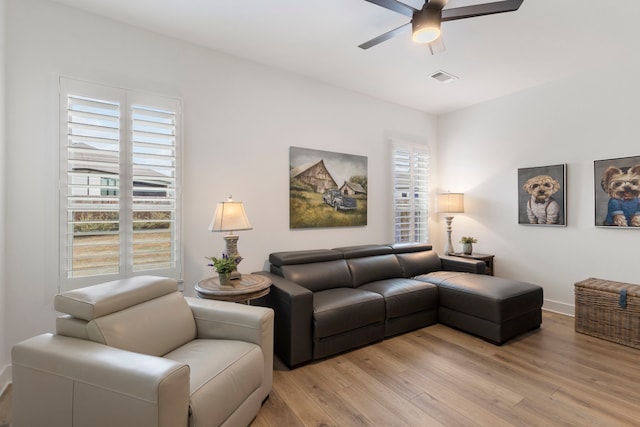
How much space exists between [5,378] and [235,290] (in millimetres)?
1679

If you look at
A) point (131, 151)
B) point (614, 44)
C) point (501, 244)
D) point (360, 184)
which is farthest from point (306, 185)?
point (614, 44)

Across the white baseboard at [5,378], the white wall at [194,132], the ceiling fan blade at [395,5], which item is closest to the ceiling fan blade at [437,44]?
the ceiling fan blade at [395,5]

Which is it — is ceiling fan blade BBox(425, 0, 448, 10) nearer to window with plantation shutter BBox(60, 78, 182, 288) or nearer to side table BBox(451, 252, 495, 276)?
window with plantation shutter BBox(60, 78, 182, 288)

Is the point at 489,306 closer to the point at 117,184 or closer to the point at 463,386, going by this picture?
the point at 463,386

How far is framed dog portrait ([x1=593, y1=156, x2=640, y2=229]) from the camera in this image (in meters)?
3.12

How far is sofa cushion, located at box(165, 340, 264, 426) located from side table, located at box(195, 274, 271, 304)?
1.37ft

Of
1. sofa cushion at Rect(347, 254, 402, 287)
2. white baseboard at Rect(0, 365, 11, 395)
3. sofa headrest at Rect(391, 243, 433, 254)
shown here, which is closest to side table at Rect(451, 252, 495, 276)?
sofa headrest at Rect(391, 243, 433, 254)

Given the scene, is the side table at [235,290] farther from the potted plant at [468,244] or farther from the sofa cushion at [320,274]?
the potted plant at [468,244]

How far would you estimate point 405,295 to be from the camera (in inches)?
120

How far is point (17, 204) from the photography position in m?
2.19

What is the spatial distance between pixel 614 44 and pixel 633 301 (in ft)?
8.03

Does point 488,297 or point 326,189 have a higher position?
point 326,189

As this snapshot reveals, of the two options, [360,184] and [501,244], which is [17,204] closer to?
[360,184]

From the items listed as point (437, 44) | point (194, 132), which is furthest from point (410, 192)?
point (194, 132)
